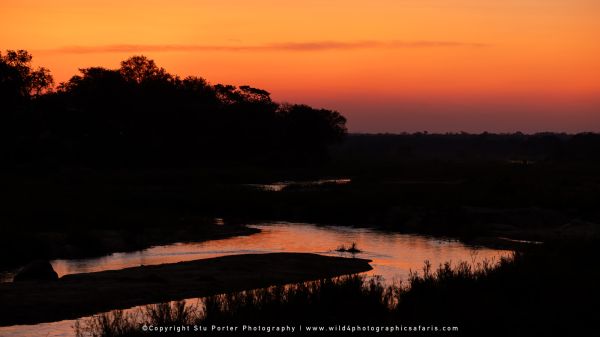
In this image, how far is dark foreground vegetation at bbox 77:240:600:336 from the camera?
16.1 m

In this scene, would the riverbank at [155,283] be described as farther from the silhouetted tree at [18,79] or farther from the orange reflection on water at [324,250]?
the silhouetted tree at [18,79]

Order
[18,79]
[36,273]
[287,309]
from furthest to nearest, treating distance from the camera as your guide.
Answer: [18,79] < [36,273] < [287,309]

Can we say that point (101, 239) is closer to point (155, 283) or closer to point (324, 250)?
point (324, 250)

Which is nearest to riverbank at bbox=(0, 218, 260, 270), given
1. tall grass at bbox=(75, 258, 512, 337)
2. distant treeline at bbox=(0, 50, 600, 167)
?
tall grass at bbox=(75, 258, 512, 337)

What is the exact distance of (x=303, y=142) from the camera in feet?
386

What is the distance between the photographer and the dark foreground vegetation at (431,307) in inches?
634

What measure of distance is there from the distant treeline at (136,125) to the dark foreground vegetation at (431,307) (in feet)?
224

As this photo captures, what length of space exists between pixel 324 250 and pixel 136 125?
7496 centimetres

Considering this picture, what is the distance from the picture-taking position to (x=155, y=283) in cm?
2481

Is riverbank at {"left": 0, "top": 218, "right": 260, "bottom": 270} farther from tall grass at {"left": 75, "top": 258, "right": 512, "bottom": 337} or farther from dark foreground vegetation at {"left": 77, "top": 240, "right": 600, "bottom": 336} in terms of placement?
tall grass at {"left": 75, "top": 258, "right": 512, "bottom": 337}

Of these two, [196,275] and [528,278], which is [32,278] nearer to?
[196,275]

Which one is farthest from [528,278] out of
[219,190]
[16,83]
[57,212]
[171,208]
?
[16,83]

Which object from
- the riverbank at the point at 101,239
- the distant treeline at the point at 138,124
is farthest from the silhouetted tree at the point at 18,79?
the riverbank at the point at 101,239

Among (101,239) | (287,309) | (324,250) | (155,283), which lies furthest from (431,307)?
(101,239)
